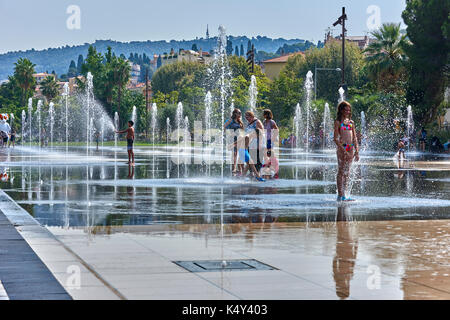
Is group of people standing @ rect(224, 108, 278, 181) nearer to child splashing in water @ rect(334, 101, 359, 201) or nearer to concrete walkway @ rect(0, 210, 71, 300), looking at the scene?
child splashing in water @ rect(334, 101, 359, 201)

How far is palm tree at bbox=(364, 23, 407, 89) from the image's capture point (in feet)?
213

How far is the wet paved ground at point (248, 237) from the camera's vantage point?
6.68m

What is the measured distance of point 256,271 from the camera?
7371 mm

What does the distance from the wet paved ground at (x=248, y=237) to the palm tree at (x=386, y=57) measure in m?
47.9

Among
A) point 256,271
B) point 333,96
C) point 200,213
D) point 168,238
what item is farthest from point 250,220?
point 333,96

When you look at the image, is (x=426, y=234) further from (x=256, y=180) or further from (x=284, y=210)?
(x=256, y=180)

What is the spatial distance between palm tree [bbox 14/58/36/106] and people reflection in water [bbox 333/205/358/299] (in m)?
127

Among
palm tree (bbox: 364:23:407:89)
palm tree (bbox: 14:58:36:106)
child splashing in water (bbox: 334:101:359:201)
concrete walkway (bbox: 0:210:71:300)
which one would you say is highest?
Result: palm tree (bbox: 14:58:36:106)

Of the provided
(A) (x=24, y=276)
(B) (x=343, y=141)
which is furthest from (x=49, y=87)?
(A) (x=24, y=276)

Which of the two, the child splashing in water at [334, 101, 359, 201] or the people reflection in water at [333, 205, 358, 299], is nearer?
the people reflection in water at [333, 205, 358, 299]

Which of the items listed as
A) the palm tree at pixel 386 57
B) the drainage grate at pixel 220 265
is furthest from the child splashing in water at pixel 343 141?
the palm tree at pixel 386 57

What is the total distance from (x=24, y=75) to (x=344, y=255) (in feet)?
427

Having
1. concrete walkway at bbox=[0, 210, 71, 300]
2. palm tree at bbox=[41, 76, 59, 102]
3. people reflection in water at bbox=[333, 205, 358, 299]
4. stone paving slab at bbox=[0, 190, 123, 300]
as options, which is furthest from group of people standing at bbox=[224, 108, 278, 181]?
palm tree at bbox=[41, 76, 59, 102]

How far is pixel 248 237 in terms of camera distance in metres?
9.71
